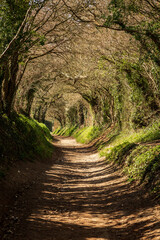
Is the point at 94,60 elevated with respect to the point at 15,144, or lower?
elevated

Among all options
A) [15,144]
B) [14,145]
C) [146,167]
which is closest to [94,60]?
[15,144]

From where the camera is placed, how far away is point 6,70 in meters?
11.4

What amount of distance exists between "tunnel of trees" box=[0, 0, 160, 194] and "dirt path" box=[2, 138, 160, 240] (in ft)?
3.86

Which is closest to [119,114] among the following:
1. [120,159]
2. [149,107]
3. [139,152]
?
[149,107]

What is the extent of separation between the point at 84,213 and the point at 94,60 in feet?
43.6

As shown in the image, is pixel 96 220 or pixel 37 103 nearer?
pixel 96 220

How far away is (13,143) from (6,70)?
12.8ft

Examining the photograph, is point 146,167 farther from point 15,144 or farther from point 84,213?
point 15,144

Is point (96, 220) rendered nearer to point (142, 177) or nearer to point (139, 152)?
point (142, 177)

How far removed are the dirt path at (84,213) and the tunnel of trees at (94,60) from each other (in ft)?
3.86

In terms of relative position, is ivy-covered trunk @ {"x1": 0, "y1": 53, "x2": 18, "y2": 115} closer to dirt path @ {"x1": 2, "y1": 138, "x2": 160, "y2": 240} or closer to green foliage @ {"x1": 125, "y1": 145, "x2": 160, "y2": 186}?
dirt path @ {"x1": 2, "y1": 138, "x2": 160, "y2": 240}

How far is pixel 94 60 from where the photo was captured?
17000 mm

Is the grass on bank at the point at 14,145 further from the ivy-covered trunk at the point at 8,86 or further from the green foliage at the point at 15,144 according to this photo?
the ivy-covered trunk at the point at 8,86

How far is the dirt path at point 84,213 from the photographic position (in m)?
4.59
